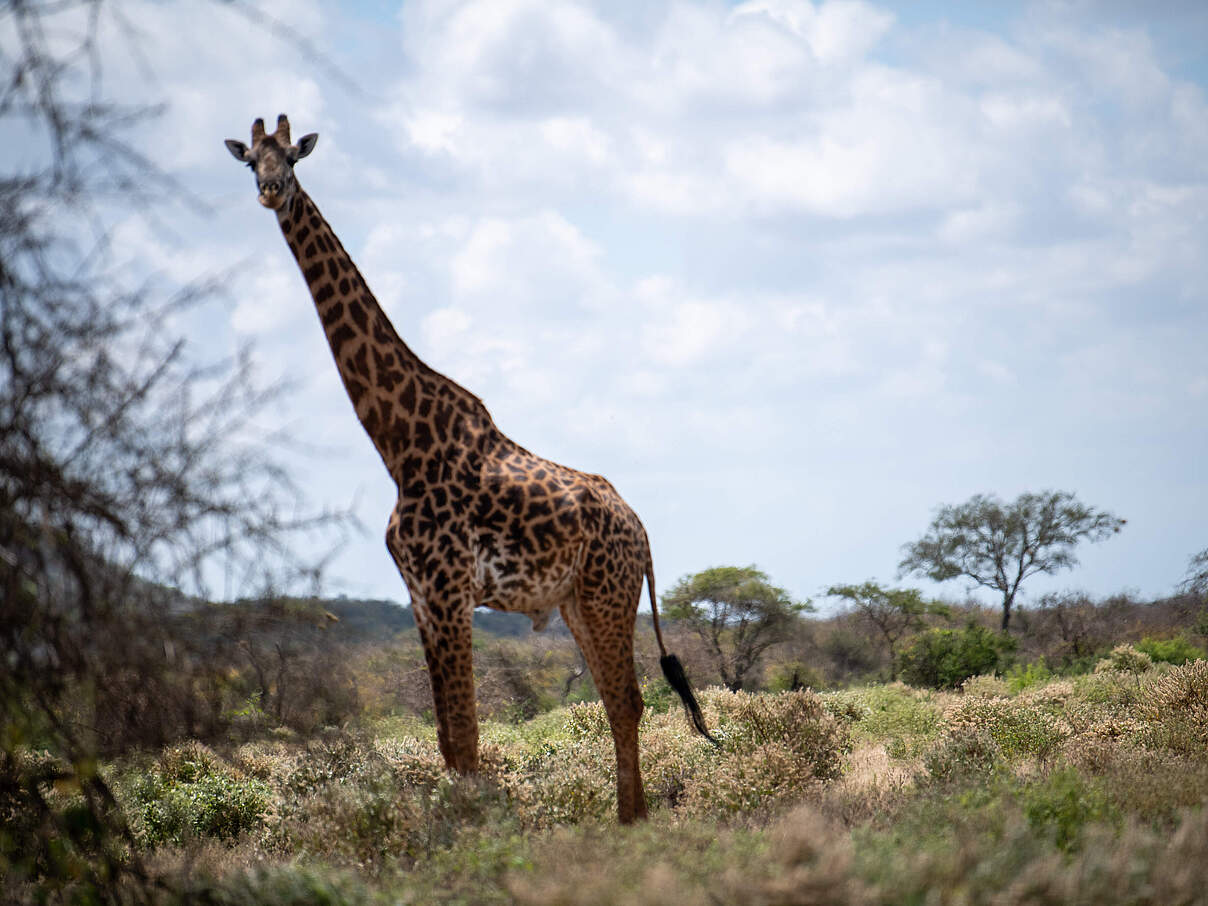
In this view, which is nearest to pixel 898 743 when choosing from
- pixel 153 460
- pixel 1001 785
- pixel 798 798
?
pixel 798 798

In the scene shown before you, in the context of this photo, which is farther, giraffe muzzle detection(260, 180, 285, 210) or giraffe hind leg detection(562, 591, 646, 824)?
giraffe hind leg detection(562, 591, 646, 824)

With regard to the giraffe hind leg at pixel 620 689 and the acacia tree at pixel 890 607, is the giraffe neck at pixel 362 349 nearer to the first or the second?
the giraffe hind leg at pixel 620 689

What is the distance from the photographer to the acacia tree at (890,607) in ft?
98.0

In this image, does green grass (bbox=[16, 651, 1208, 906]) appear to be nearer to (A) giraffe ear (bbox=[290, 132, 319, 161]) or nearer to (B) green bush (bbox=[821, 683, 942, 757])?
(B) green bush (bbox=[821, 683, 942, 757])

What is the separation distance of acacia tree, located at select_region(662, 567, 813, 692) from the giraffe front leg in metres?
19.9

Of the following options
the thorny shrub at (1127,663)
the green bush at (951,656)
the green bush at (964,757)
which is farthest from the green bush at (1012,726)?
the green bush at (951,656)

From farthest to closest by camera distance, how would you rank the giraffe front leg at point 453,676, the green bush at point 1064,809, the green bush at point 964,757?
the green bush at point 964,757
the giraffe front leg at point 453,676
the green bush at point 1064,809

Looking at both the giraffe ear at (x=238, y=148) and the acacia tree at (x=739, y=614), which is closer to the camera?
the giraffe ear at (x=238, y=148)

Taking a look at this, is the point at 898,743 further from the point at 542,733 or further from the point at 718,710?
the point at 542,733

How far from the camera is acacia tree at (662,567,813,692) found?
27266mm

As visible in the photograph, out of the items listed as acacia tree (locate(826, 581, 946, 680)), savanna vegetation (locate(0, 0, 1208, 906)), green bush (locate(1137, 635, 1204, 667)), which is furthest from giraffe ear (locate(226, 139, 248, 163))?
acacia tree (locate(826, 581, 946, 680))

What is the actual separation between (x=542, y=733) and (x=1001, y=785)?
9.62 meters

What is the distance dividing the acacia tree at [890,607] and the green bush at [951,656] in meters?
6.01

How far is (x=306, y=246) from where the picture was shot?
789 centimetres
